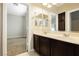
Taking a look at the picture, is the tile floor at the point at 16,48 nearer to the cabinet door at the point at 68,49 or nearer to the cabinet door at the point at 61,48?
the cabinet door at the point at 61,48

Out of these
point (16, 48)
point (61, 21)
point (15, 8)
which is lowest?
point (16, 48)

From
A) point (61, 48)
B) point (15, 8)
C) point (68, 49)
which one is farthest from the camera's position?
point (15, 8)

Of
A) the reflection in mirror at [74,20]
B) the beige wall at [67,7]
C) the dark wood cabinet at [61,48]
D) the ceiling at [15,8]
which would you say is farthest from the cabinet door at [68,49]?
Answer: the ceiling at [15,8]

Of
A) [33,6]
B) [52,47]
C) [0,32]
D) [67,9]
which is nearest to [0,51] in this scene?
[0,32]

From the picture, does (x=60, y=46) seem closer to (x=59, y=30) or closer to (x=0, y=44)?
(x=59, y=30)

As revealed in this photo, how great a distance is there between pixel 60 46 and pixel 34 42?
62.7 inches

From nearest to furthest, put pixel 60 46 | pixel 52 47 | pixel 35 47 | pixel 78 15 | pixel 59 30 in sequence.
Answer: pixel 60 46, pixel 78 15, pixel 52 47, pixel 59 30, pixel 35 47

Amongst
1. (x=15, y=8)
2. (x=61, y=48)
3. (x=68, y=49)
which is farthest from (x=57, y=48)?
(x=15, y=8)

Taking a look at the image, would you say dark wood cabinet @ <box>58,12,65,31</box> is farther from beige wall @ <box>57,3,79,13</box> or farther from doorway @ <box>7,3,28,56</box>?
doorway @ <box>7,3,28,56</box>

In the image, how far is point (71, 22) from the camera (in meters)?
2.01

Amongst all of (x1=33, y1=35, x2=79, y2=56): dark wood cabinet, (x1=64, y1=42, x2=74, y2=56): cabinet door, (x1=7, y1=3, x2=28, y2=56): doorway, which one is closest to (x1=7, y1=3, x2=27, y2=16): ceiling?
(x1=7, y1=3, x2=28, y2=56): doorway

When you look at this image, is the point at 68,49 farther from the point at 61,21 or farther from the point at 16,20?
the point at 16,20

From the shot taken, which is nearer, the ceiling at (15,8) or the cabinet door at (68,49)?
the cabinet door at (68,49)

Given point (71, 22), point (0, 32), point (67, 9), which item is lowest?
point (0, 32)
